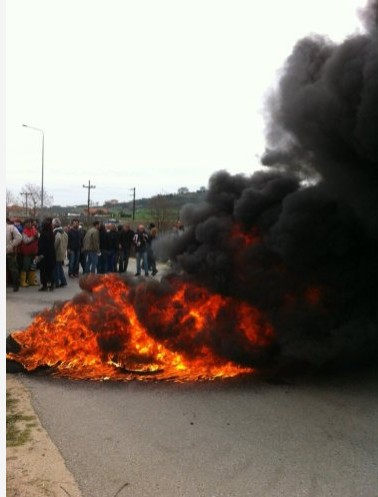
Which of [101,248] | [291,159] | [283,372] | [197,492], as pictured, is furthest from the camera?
[101,248]

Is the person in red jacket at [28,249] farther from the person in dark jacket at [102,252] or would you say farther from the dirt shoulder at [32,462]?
the dirt shoulder at [32,462]

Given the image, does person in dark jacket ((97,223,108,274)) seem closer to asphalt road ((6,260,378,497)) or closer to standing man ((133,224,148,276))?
standing man ((133,224,148,276))

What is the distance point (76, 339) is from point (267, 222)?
3.17 metres

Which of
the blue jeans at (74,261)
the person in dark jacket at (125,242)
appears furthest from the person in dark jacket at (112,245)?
the blue jeans at (74,261)

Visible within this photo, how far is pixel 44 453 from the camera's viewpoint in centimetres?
423

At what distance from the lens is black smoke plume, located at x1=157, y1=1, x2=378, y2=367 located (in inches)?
236

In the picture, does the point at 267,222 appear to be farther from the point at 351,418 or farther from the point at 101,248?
the point at 101,248

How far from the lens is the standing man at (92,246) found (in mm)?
14672

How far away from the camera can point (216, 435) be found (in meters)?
4.66

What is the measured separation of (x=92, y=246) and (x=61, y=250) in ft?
5.31

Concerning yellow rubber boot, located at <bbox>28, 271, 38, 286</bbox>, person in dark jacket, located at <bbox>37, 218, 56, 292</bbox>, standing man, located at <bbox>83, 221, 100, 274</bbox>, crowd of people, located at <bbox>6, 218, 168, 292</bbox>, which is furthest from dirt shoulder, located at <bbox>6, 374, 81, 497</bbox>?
standing man, located at <bbox>83, 221, 100, 274</bbox>

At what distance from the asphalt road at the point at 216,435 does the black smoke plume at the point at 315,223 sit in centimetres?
73

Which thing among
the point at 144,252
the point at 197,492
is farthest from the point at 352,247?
the point at 144,252

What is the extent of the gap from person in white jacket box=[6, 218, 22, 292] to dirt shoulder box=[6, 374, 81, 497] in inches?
291
